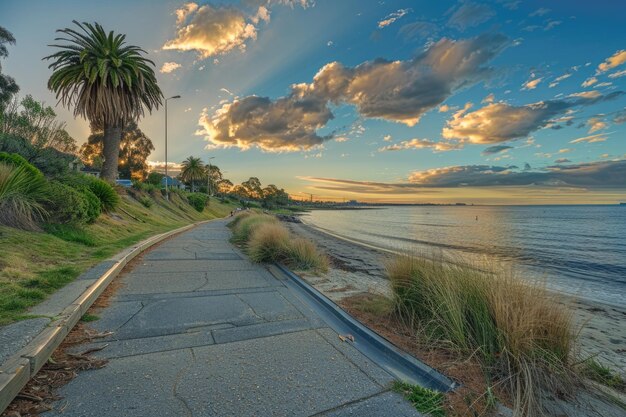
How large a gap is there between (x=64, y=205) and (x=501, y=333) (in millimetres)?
→ 11562

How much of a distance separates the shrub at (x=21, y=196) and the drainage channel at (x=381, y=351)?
7847mm

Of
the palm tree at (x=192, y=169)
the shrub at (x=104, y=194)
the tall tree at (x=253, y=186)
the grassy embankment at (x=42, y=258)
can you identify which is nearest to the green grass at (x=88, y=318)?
the grassy embankment at (x=42, y=258)

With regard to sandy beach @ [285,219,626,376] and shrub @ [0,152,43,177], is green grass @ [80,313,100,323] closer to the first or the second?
sandy beach @ [285,219,626,376]

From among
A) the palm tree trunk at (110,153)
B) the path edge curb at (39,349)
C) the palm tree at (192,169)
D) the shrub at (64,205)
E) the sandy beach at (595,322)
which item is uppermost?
the palm tree at (192,169)

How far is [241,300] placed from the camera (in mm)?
5398

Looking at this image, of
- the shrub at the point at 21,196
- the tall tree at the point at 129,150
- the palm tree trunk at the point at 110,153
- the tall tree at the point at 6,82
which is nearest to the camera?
the shrub at the point at 21,196

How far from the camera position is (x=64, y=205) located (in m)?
9.33

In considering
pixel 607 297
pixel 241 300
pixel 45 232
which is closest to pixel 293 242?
pixel 241 300

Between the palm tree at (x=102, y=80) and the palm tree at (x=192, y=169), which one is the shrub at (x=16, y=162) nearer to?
the palm tree at (x=102, y=80)

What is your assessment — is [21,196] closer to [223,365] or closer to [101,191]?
[101,191]

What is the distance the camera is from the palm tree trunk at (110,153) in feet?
65.6

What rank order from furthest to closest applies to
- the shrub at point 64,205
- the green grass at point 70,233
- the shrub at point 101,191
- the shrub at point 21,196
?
1. the shrub at point 101,191
2. the shrub at point 64,205
3. the green grass at point 70,233
4. the shrub at point 21,196

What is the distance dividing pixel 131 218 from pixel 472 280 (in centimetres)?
1775

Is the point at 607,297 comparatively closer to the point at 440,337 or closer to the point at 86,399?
the point at 440,337
